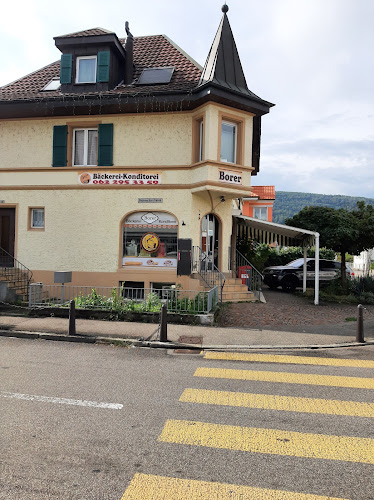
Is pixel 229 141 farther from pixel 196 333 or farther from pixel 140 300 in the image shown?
pixel 196 333

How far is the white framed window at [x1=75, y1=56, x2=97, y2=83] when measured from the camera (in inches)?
628

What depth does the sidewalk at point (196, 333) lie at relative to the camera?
30.3 feet

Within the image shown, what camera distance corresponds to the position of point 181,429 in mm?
4543

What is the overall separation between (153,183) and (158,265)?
10.3ft

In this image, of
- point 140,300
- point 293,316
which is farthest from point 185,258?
point 293,316

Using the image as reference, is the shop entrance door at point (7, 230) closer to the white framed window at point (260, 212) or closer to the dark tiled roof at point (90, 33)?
the dark tiled roof at point (90, 33)

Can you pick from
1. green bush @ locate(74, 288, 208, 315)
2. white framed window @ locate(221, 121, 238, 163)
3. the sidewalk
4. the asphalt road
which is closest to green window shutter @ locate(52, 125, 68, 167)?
white framed window @ locate(221, 121, 238, 163)

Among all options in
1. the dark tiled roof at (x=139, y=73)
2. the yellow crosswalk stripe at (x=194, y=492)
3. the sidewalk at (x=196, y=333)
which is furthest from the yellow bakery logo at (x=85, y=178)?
the yellow crosswalk stripe at (x=194, y=492)

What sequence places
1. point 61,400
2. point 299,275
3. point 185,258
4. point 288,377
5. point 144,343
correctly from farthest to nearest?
point 299,275 < point 185,258 < point 144,343 < point 288,377 < point 61,400

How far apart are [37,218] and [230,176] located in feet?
26.2

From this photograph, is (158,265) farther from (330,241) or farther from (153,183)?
(330,241)

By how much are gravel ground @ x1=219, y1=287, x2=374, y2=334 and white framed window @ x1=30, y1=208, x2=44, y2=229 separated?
8287 millimetres

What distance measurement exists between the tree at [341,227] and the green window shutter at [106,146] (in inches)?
349

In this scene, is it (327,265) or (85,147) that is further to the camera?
(327,265)
